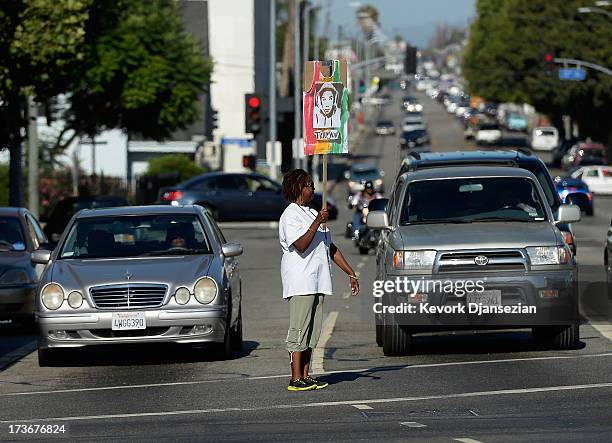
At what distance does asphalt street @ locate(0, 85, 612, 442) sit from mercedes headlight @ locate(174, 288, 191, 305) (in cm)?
64

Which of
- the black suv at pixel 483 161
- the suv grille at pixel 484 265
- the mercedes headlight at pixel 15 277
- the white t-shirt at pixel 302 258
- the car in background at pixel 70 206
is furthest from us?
the car in background at pixel 70 206

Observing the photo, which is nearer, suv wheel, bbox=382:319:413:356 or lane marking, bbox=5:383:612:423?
lane marking, bbox=5:383:612:423

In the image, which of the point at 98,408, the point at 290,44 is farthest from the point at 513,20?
the point at 98,408

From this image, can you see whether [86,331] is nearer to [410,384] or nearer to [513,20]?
[410,384]

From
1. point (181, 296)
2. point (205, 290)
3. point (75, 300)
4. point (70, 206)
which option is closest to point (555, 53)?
point (70, 206)

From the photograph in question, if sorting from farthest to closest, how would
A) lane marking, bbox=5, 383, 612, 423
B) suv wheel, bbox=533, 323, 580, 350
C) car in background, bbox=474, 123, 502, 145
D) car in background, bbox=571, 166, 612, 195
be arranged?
1. car in background, bbox=474, 123, 502, 145
2. car in background, bbox=571, 166, 612, 195
3. suv wheel, bbox=533, 323, 580, 350
4. lane marking, bbox=5, 383, 612, 423

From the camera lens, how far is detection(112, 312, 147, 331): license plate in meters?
14.1

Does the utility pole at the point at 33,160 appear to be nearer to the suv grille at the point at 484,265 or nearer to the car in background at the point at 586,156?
the suv grille at the point at 484,265

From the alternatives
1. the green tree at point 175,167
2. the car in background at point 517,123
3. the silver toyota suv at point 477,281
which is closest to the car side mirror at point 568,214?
the silver toyota suv at point 477,281

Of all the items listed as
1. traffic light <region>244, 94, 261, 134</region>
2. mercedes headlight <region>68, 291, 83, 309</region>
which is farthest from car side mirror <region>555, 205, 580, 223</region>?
traffic light <region>244, 94, 261, 134</region>

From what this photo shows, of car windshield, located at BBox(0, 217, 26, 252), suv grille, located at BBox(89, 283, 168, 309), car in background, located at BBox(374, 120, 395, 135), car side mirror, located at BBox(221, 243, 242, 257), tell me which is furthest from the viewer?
car in background, located at BBox(374, 120, 395, 135)

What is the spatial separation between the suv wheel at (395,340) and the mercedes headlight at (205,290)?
5.40 feet

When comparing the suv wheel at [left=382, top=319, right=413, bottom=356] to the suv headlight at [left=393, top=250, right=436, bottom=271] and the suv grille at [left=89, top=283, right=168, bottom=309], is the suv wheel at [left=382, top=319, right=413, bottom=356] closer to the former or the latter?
the suv headlight at [left=393, top=250, right=436, bottom=271]

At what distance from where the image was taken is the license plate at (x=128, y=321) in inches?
557
